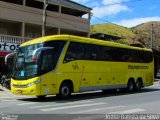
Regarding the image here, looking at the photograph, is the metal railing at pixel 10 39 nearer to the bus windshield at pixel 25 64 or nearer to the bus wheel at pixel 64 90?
the bus windshield at pixel 25 64

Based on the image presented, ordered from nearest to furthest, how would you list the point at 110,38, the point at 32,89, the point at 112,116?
the point at 112,116 → the point at 32,89 → the point at 110,38

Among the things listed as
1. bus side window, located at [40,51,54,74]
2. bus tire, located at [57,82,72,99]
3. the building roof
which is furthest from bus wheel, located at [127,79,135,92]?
the building roof

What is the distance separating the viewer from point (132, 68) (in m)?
26.7

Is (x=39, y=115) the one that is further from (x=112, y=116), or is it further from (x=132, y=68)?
(x=132, y=68)

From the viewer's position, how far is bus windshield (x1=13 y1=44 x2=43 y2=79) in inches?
749

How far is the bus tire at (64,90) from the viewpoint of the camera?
20125mm

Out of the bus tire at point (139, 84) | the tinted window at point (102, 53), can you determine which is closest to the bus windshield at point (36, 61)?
the tinted window at point (102, 53)

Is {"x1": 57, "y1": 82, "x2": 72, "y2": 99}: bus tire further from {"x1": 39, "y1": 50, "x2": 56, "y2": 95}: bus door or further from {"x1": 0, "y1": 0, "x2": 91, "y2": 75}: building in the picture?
{"x1": 0, "y1": 0, "x2": 91, "y2": 75}: building

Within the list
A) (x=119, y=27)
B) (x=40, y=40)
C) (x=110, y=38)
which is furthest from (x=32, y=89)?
(x=119, y=27)

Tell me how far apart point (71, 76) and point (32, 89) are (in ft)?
8.91

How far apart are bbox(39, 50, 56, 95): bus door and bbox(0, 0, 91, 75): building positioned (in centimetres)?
1344

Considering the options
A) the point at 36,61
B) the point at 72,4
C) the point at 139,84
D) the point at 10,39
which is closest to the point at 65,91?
the point at 36,61

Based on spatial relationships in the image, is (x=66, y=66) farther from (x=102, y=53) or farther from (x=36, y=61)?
(x=102, y=53)

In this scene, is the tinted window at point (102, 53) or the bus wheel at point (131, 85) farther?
the bus wheel at point (131, 85)
